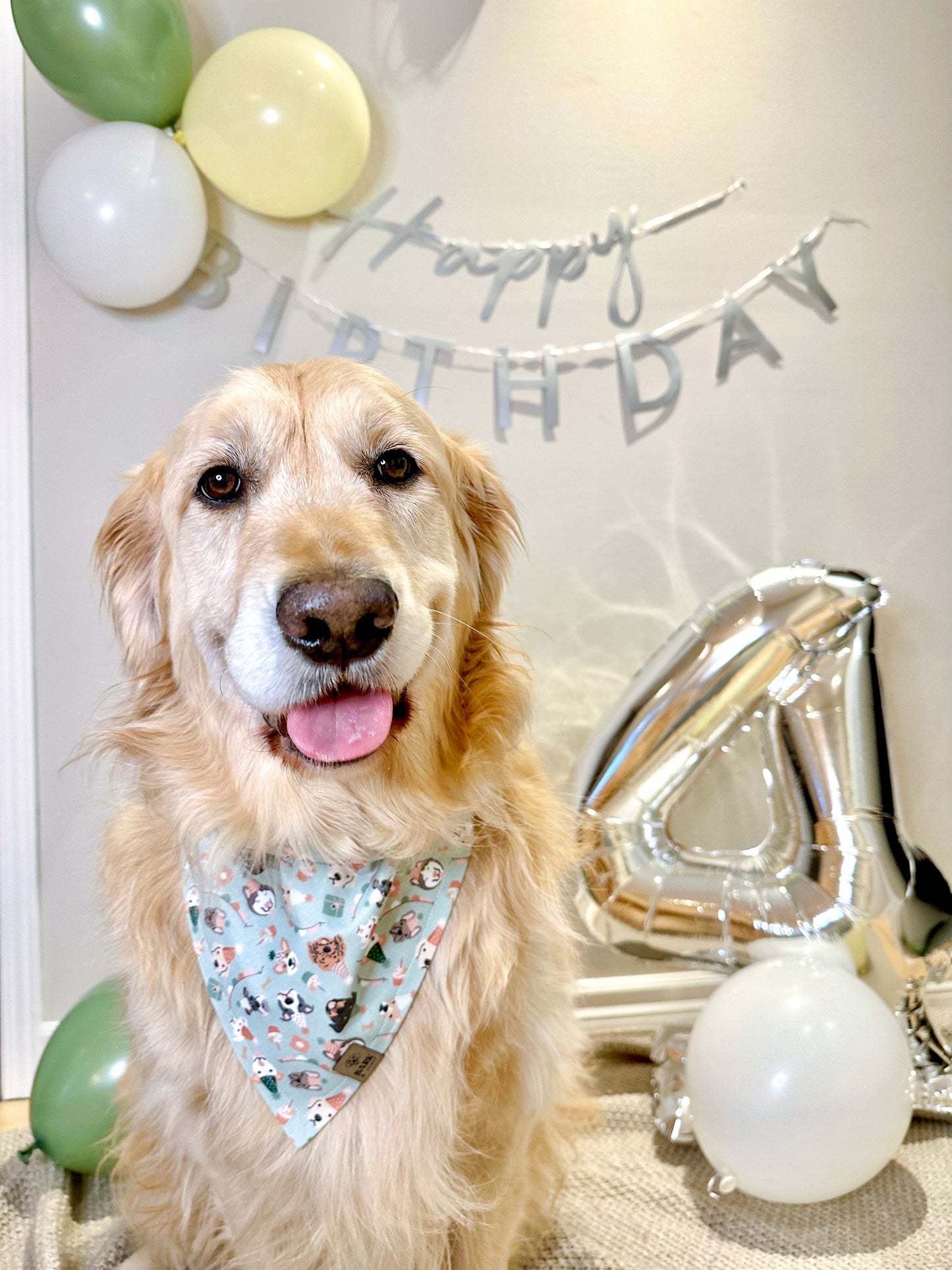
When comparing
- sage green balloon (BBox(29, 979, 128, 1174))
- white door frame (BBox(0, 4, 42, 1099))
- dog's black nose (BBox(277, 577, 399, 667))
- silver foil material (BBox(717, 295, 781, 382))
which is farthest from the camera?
silver foil material (BBox(717, 295, 781, 382))

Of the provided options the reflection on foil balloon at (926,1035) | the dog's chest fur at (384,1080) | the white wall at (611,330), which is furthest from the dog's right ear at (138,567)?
the reflection on foil balloon at (926,1035)

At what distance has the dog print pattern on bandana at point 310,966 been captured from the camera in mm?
1335

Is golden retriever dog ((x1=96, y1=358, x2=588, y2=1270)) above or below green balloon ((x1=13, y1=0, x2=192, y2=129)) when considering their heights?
below

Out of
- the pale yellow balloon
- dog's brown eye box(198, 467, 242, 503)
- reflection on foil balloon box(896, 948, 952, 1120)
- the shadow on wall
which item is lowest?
reflection on foil balloon box(896, 948, 952, 1120)

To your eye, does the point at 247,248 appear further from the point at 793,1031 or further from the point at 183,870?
the point at 793,1031

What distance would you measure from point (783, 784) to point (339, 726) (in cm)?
137

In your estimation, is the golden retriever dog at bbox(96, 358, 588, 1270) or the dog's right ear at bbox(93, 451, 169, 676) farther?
the dog's right ear at bbox(93, 451, 169, 676)

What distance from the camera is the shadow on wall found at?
2.32 m

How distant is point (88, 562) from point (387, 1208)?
159 centimetres

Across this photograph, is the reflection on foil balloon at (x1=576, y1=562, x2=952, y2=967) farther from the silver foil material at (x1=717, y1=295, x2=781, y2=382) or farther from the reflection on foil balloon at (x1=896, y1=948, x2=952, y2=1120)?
the silver foil material at (x1=717, y1=295, x2=781, y2=382)

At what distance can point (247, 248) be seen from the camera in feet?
7.61

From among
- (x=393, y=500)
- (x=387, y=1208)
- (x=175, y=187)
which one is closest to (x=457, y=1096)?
(x=387, y=1208)

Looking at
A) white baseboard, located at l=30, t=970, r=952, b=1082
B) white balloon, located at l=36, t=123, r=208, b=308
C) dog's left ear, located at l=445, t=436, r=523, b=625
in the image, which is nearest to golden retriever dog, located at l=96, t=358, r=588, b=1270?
dog's left ear, located at l=445, t=436, r=523, b=625

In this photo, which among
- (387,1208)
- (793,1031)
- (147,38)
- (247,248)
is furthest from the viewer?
(247,248)
